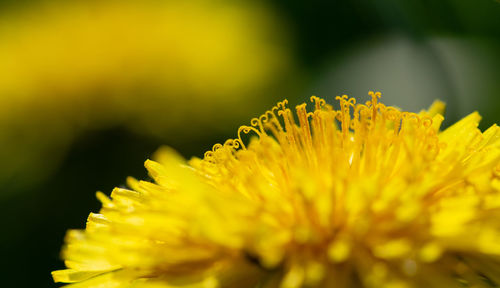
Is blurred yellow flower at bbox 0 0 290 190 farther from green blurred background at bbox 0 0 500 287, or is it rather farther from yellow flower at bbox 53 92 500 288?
→ yellow flower at bbox 53 92 500 288

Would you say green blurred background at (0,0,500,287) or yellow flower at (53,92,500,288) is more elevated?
green blurred background at (0,0,500,287)

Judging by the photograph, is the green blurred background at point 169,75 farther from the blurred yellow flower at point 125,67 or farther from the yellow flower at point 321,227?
the yellow flower at point 321,227

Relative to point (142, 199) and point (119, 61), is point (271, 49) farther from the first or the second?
point (142, 199)

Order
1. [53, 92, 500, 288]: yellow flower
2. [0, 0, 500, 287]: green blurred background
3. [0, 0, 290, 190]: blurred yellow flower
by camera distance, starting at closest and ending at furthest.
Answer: [53, 92, 500, 288]: yellow flower
[0, 0, 500, 287]: green blurred background
[0, 0, 290, 190]: blurred yellow flower

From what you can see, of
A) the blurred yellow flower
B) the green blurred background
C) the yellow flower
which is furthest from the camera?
the blurred yellow flower

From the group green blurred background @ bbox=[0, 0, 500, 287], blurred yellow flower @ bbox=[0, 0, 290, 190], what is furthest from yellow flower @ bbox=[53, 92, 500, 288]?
blurred yellow flower @ bbox=[0, 0, 290, 190]

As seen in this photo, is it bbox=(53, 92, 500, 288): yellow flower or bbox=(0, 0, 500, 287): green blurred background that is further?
bbox=(0, 0, 500, 287): green blurred background
